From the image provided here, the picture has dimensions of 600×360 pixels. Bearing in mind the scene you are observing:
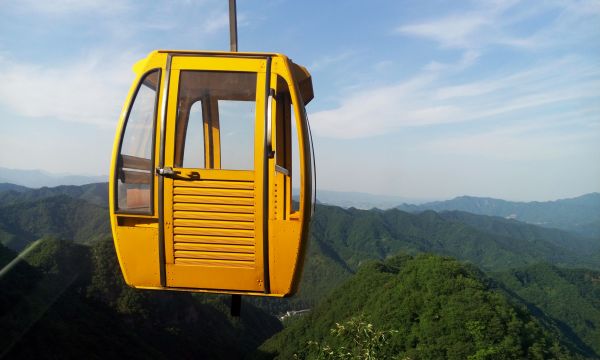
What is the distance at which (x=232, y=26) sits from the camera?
354 centimetres

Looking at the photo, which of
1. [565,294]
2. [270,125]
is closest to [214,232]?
[270,125]

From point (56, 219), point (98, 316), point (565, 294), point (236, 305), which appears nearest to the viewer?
point (236, 305)

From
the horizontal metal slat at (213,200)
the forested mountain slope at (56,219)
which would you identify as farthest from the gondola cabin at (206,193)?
the forested mountain slope at (56,219)

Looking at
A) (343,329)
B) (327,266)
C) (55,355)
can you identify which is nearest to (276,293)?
(343,329)

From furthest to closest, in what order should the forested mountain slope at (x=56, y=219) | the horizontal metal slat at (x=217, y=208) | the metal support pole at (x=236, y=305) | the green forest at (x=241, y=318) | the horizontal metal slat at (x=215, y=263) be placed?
the forested mountain slope at (x=56, y=219) → the green forest at (x=241, y=318) → the metal support pole at (x=236, y=305) → the horizontal metal slat at (x=215, y=263) → the horizontal metal slat at (x=217, y=208)

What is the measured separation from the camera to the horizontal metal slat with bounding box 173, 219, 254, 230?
3.59 meters

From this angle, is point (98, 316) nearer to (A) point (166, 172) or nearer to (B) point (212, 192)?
(A) point (166, 172)

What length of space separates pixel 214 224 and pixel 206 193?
271mm

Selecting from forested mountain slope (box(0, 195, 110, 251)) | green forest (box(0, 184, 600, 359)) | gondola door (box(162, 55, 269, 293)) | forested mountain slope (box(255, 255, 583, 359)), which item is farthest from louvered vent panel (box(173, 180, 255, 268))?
forested mountain slope (box(0, 195, 110, 251))

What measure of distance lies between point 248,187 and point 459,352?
53.0 meters

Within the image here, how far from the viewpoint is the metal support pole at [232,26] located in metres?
3.45

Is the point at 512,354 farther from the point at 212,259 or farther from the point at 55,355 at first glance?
the point at 212,259

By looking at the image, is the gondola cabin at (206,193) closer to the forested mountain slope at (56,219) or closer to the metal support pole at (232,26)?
the metal support pole at (232,26)

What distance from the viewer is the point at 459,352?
4944 centimetres
